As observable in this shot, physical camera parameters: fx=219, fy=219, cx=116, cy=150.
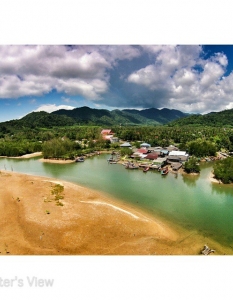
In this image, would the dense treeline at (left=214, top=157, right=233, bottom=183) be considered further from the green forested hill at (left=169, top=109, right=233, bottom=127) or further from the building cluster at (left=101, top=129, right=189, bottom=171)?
the green forested hill at (left=169, top=109, right=233, bottom=127)

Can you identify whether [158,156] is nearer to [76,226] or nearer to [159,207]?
[159,207]

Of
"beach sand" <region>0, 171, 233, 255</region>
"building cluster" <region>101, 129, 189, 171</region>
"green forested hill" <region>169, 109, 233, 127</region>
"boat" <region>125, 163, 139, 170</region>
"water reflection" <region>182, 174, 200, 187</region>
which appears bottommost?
"beach sand" <region>0, 171, 233, 255</region>

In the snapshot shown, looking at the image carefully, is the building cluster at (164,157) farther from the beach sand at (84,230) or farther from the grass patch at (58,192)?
the grass patch at (58,192)

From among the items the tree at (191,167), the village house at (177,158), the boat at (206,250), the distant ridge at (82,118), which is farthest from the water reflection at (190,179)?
the distant ridge at (82,118)

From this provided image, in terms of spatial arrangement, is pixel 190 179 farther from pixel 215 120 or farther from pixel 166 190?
pixel 215 120

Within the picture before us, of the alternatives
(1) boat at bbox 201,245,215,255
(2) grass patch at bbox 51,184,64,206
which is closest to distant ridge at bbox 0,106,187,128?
(2) grass patch at bbox 51,184,64,206
